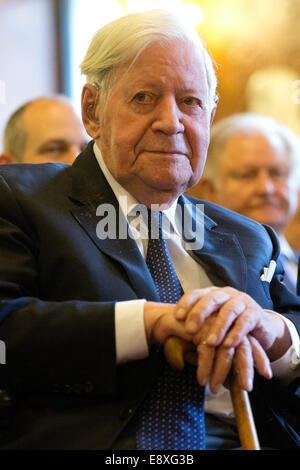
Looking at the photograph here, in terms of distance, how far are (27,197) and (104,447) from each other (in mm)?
608

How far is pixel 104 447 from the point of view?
1.39 m

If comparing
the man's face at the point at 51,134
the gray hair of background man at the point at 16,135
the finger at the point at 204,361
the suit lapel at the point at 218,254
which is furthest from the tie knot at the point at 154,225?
the gray hair of background man at the point at 16,135

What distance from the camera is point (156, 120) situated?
1662 millimetres

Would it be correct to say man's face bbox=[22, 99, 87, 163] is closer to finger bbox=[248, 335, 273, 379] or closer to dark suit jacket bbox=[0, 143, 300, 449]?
dark suit jacket bbox=[0, 143, 300, 449]

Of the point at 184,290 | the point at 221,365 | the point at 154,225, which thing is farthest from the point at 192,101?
the point at 221,365

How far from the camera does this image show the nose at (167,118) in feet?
5.41

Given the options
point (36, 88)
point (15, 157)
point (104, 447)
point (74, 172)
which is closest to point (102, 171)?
point (74, 172)

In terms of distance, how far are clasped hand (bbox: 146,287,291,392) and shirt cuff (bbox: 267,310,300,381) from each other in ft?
0.78

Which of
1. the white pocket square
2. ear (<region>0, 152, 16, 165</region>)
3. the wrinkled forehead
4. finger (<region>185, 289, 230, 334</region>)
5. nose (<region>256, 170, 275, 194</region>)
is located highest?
the wrinkled forehead

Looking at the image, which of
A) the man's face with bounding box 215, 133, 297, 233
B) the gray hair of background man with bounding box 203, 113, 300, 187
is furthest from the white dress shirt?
the gray hair of background man with bounding box 203, 113, 300, 187

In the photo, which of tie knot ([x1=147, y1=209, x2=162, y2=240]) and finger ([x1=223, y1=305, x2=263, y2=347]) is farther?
tie knot ([x1=147, y1=209, x2=162, y2=240])

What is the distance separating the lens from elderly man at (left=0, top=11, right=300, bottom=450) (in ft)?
4.61

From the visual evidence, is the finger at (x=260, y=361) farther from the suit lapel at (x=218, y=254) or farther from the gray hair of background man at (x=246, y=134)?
the gray hair of background man at (x=246, y=134)
